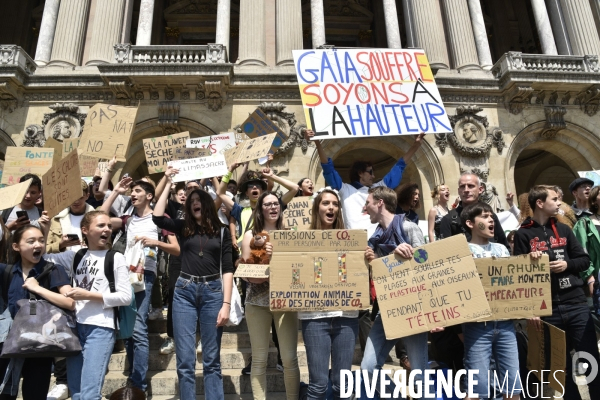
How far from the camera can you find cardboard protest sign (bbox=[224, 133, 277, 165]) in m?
6.26

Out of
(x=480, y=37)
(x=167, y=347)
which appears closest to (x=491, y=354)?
(x=167, y=347)

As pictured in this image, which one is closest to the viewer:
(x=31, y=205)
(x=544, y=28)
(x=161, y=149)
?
(x=31, y=205)

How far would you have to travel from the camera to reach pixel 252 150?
21.1ft

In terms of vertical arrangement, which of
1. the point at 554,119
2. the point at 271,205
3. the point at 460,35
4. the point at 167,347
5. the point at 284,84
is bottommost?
the point at 167,347

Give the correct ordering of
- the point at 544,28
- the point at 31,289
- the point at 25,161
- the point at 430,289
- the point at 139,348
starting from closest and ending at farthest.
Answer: the point at 31,289 < the point at 430,289 < the point at 139,348 < the point at 25,161 < the point at 544,28

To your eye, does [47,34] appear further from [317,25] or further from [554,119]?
[554,119]

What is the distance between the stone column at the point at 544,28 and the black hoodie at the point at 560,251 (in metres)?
14.8

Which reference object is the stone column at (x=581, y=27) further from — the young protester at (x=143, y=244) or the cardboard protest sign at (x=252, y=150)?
the young protester at (x=143, y=244)

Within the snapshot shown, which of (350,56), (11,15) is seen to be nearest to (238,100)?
(350,56)

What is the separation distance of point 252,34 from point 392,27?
5303mm

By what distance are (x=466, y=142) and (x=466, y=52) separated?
3.78m

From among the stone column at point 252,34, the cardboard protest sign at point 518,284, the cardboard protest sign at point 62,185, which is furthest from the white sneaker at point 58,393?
the stone column at point 252,34

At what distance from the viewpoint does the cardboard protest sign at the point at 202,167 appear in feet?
21.8

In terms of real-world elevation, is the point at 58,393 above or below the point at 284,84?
below
